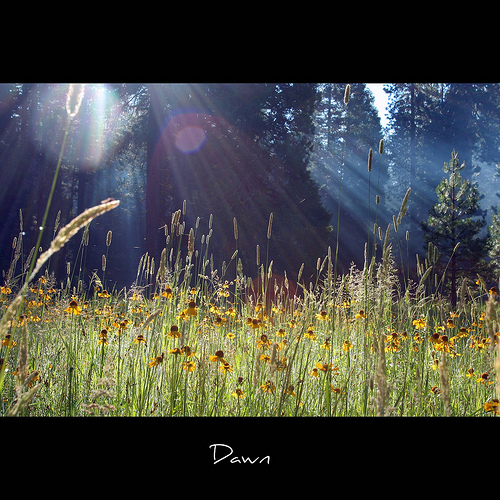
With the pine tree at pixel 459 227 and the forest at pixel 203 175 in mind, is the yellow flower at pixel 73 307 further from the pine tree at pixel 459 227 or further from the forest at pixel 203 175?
the pine tree at pixel 459 227

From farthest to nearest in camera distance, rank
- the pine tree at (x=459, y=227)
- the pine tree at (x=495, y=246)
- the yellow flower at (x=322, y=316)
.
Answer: the pine tree at (x=459, y=227)
the pine tree at (x=495, y=246)
the yellow flower at (x=322, y=316)

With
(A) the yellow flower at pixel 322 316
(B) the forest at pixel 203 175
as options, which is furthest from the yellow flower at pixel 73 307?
(B) the forest at pixel 203 175

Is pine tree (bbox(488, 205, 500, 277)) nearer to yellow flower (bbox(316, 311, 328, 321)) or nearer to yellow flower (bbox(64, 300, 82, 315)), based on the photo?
yellow flower (bbox(316, 311, 328, 321))

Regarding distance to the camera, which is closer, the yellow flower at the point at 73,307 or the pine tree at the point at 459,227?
the yellow flower at the point at 73,307

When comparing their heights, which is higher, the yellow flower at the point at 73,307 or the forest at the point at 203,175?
the forest at the point at 203,175

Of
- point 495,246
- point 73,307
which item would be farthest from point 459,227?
point 73,307

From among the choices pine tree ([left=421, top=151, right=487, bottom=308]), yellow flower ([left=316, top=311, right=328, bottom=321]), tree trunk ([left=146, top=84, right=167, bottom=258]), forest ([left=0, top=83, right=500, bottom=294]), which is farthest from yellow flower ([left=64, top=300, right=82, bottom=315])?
tree trunk ([left=146, top=84, right=167, bottom=258])

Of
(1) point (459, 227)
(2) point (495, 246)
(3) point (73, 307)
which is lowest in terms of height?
(3) point (73, 307)

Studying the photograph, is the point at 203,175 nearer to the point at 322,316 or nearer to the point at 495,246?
the point at 495,246

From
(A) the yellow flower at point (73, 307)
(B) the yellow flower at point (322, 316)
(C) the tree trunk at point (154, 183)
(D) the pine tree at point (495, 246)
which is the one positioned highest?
(C) the tree trunk at point (154, 183)
